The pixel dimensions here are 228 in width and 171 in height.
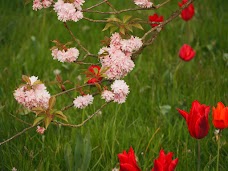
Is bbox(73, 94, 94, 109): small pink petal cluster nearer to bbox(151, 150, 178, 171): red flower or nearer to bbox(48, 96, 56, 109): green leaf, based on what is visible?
bbox(48, 96, 56, 109): green leaf

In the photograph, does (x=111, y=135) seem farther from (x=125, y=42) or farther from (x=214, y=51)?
(x=214, y=51)

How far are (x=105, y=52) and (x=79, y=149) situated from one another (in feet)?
1.42

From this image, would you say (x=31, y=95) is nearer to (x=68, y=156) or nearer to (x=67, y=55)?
(x=67, y=55)

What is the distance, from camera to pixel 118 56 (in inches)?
73.7

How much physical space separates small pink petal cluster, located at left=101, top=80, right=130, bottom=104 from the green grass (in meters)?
0.23

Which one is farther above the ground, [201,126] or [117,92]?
[117,92]

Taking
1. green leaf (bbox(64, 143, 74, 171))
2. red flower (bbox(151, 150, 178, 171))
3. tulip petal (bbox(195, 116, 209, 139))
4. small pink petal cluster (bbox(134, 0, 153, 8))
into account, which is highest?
small pink petal cluster (bbox(134, 0, 153, 8))

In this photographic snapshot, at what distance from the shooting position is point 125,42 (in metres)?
1.91

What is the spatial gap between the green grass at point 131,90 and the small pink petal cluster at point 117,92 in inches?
9.1

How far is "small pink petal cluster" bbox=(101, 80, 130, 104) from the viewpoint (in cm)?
186

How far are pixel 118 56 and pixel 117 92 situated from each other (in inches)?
5.1

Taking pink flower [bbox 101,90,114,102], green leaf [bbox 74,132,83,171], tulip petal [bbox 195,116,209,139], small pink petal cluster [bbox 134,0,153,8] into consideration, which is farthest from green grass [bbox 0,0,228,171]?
small pink petal cluster [bbox 134,0,153,8]

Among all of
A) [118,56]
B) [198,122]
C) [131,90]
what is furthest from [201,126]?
[131,90]

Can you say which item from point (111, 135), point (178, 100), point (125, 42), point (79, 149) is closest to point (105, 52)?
point (125, 42)
